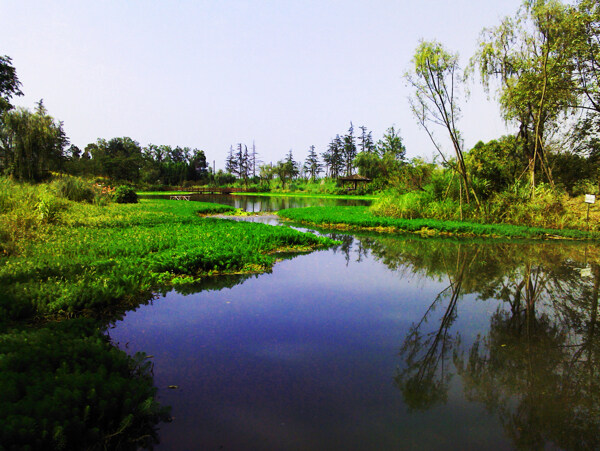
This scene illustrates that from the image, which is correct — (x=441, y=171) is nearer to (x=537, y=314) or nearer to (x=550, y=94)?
(x=550, y=94)

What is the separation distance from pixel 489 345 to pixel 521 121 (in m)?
20.1

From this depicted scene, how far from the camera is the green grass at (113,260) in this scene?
525 centimetres

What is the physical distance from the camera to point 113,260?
7324 millimetres

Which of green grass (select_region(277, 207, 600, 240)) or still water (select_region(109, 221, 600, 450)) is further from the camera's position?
green grass (select_region(277, 207, 600, 240))

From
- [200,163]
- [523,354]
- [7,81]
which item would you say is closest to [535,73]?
[523,354]

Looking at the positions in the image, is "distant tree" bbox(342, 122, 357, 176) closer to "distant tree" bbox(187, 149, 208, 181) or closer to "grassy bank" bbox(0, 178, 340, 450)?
"distant tree" bbox(187, 149, 208, 181)

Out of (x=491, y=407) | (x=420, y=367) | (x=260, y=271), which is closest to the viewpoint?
(x=491, y=407)

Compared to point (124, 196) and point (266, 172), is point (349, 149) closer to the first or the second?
point (266, 172)

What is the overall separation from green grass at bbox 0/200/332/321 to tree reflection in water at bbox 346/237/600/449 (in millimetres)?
4481

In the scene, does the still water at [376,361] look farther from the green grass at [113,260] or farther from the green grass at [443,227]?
the green grass at [443,227]

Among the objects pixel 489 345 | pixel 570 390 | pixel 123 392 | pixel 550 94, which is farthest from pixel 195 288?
pixel 550 94

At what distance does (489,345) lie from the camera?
468 centimetres

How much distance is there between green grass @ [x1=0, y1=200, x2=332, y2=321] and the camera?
207 inches

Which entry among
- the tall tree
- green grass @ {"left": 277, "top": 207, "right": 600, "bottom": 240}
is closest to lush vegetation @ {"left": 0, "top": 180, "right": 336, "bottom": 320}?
green grass @ {"left": 277, "top": 207, "right": 600, "bottom": 240}
